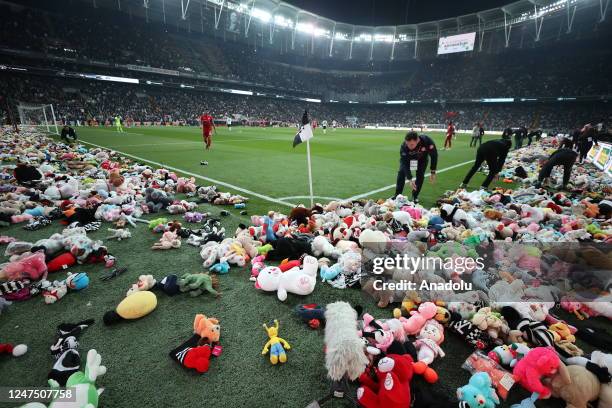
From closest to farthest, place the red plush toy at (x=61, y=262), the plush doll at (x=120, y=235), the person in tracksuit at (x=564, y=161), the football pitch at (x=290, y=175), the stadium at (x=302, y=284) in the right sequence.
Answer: the stadium at (x=302, y=284)
the red plush toy at (x=61, y=262)
the plush doll at (x=120, y=235)
the football pitch at (x=290, y=175)
the person in tracksuit at (x=564, y=161)

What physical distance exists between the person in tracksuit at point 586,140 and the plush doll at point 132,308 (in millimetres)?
17730

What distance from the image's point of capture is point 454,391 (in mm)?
1899

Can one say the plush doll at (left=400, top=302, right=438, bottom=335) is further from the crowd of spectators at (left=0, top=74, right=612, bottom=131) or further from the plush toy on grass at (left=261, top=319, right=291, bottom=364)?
the crowd of spectators at (left=0, top=74, right=612, bottom=131)

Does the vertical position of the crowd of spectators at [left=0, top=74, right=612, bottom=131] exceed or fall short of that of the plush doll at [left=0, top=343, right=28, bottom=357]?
it exceeds it

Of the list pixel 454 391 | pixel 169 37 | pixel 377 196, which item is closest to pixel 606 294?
pixel 454 391

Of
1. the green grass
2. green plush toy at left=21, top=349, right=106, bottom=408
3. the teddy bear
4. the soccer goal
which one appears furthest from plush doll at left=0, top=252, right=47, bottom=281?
the soccer goal

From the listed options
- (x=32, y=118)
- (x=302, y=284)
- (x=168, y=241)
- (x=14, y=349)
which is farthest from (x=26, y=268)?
(x=32, y=118)

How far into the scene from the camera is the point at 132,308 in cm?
252

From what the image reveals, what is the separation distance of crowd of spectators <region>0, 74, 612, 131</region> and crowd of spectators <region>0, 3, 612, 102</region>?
2553mm

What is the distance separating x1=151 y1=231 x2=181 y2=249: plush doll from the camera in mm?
3881

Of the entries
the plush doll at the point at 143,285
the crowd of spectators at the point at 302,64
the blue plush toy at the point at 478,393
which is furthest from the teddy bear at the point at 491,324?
the crowd of spectators at the point at 302,64

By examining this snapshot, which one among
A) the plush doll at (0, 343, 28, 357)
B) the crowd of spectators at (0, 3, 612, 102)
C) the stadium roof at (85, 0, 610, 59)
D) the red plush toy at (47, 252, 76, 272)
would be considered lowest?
the plush doll at (0, 343, 28, 357)

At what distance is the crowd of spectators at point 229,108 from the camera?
33844 millimetres

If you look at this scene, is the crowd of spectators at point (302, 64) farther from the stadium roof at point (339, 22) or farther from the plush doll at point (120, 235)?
the plush doll at point (120, 235)
